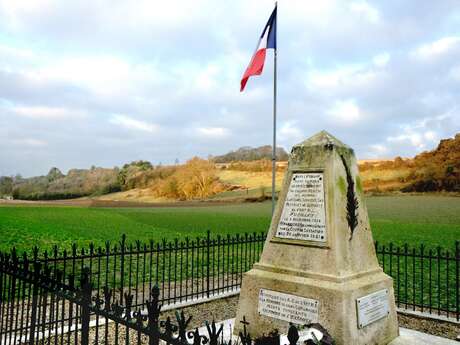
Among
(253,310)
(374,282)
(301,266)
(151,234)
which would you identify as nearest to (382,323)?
(374,282)

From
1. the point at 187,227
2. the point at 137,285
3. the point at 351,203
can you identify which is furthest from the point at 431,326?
the point at 187,227

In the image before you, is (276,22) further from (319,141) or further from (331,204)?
(331,204)

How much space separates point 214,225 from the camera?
2603cm

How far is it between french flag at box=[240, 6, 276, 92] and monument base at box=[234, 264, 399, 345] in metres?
6.74

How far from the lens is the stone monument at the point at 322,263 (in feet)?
15.2

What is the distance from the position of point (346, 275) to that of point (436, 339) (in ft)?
Result: 6.79

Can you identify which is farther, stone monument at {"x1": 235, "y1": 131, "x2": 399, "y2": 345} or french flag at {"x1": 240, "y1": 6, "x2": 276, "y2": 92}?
french flag at {"x1": 240, "y1": 6, "x2": 276, "y2": 92}

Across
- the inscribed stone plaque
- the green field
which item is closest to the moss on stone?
the inscribed stone plaque

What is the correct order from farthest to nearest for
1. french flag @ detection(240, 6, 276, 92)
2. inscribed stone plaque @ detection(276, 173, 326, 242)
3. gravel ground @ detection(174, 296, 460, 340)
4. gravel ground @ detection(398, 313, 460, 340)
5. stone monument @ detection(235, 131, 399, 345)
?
french flag @ detection(240, 6, 276, 92)
gravel ground @ detection(174, 296, 460, 340)
gravel ground @ detection(398, 313, 460, 340)
inscribed stone plaque @ detection(276, 173, 326, 242)
stone monument @ detection(235, 131, 399, 345)

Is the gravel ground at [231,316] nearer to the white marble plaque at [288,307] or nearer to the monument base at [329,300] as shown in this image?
the monument base at [329,300]

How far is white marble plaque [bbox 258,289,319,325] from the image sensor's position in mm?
4711

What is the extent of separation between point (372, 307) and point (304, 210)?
1.41 metres

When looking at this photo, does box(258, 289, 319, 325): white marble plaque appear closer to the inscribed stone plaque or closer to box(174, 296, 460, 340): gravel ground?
the inscribed stone plaque

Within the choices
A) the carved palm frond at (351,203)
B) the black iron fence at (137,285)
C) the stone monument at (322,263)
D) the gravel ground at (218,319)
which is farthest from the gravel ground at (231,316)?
the carved palm frond at (351,203)
